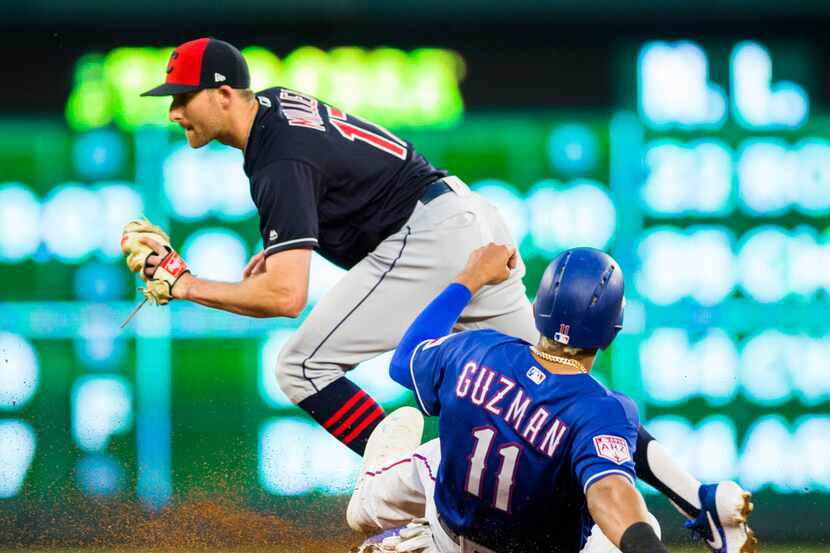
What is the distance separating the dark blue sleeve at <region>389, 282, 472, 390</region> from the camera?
153 inches

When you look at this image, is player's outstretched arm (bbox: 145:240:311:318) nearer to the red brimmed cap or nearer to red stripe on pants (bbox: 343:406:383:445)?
red stripe on pants (bbox: 343:406:383:445)

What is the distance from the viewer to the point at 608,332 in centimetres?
364

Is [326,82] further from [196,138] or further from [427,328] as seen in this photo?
[427,328]

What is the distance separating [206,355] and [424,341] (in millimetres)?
4229

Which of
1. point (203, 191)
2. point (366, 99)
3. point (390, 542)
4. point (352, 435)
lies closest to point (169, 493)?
point (203, 191)

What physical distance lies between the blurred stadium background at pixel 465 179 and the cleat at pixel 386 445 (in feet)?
10.6

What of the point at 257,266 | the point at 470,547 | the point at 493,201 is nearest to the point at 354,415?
the point at 257,266

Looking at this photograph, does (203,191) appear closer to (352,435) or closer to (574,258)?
(352,435)

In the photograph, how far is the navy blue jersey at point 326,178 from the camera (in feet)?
14.6

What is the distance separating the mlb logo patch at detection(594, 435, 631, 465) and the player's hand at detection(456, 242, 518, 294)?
34.3 inches

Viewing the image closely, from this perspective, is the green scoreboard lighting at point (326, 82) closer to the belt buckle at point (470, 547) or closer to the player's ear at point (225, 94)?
the player's ear at point (225, 94)

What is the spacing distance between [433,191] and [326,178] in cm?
41

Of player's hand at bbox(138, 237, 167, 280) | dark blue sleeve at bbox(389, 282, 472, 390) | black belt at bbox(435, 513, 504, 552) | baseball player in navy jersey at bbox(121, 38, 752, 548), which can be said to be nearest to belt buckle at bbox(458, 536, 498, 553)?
black belt at bbox(435, 513, 504, 552)

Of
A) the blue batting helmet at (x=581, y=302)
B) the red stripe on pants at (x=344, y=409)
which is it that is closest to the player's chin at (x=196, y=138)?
the red stripe on pants at (x=344, y=409)
